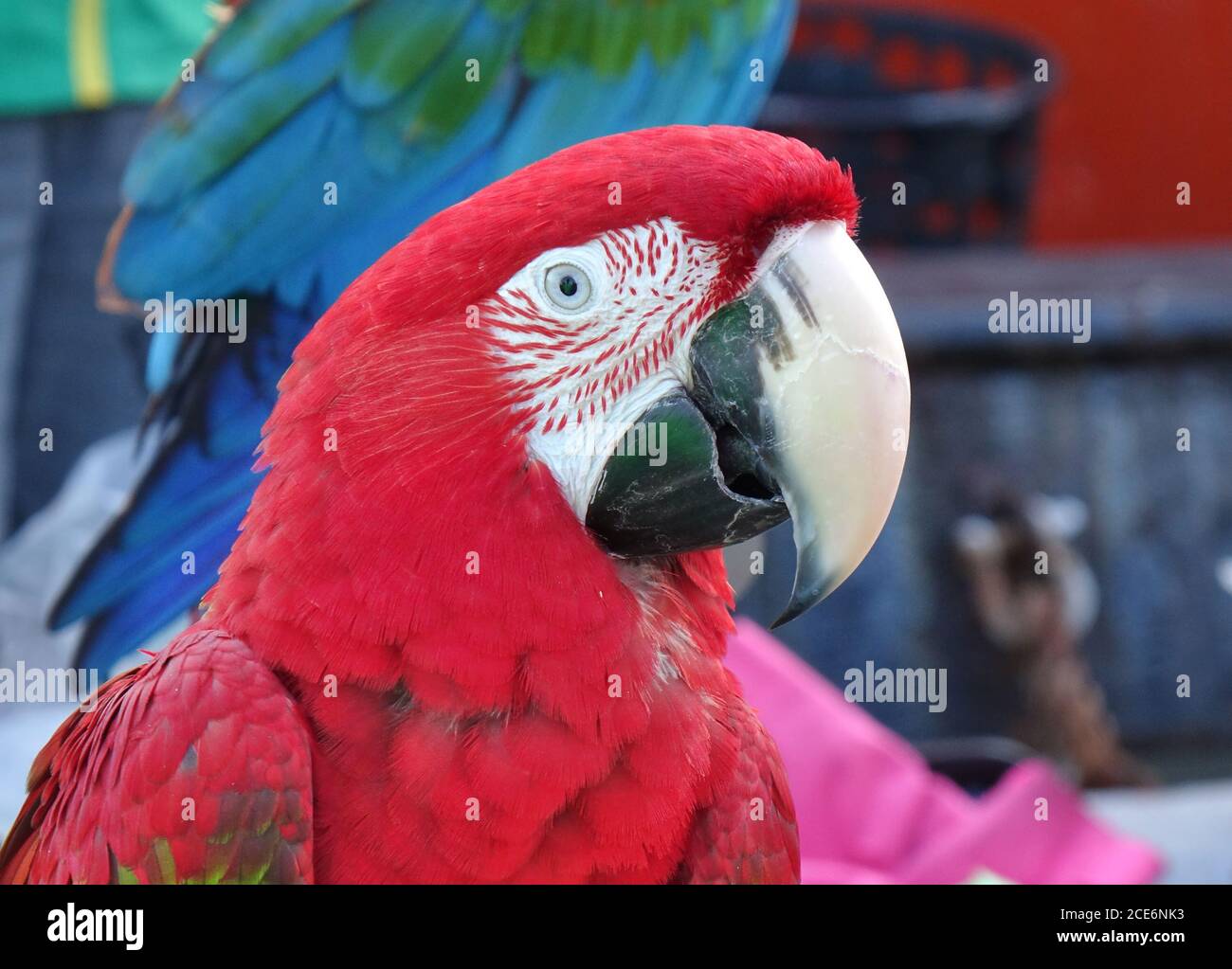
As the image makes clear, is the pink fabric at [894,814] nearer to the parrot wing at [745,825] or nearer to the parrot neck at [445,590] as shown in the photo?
the parrot wing at [745,825]

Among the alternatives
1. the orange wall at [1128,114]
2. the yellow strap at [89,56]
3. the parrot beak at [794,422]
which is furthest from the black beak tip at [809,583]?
the orange wall at [1128,114]

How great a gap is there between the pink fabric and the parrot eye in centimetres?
59

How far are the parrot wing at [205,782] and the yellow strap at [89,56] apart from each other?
0.68 m

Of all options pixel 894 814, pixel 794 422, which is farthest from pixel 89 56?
pixel 894 814

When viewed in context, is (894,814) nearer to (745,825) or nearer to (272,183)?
(745,825)

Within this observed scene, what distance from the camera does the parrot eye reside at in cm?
64

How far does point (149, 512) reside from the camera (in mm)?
969

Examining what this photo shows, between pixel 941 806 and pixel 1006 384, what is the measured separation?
73 centimetres

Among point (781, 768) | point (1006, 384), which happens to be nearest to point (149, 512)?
point (781, 768)

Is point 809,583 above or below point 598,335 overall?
below

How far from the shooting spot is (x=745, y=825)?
0.71m

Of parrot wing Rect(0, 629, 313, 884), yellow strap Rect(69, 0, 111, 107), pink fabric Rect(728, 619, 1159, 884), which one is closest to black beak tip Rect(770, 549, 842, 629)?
parrot wing Rect(0, 629, 313, 884)

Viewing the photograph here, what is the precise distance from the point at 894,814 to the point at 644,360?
0.69 meters
